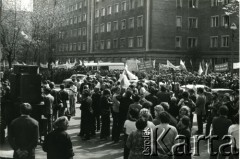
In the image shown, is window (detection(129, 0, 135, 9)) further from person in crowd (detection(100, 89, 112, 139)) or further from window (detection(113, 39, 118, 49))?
person in crowd (detection(100, 89, 112, 139))

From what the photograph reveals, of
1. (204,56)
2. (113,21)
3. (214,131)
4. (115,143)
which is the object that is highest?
(113,21)

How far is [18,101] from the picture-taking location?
10891mm

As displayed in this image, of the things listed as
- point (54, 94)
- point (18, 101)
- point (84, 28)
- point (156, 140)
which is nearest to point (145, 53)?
point (84, 28)

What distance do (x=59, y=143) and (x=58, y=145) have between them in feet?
0.14

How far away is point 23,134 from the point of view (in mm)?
7797

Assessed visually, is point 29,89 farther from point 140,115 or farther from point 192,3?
point 192,3

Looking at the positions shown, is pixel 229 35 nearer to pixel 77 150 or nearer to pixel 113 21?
pixel 113 21

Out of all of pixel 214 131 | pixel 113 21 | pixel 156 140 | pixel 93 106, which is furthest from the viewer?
pixel 113 21

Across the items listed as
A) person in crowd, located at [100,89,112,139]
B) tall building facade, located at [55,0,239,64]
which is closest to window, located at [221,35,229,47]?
tall building facade, located at [55,0,239,64]

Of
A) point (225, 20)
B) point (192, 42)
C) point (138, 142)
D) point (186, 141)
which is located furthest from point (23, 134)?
point (192, 42)

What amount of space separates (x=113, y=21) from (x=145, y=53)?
38.3 ft

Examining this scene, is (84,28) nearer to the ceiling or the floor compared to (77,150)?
nearer to the ceiling

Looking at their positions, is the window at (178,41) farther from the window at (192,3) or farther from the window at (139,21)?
the window at (139,21)

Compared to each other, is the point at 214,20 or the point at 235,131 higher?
the point at 214,20
